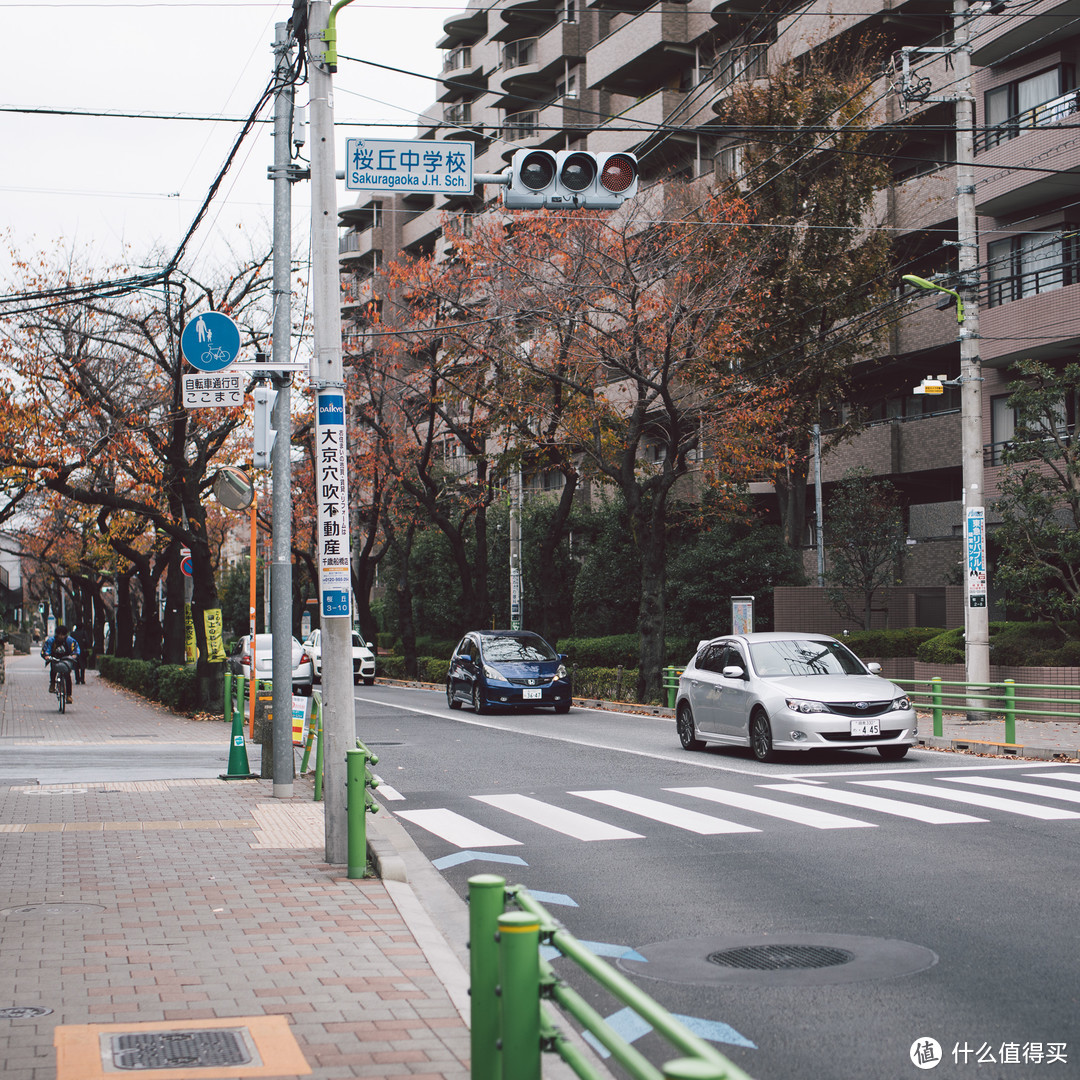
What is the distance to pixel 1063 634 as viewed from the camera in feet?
83.1

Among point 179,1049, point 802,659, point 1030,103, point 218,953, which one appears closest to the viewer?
point 179,1049

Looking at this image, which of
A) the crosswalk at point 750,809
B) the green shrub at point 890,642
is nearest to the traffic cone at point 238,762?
the crosswalk at point 750,809

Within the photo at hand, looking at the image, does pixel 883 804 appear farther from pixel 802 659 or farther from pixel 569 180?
pixel 569 180

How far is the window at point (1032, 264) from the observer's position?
2952 centimetres

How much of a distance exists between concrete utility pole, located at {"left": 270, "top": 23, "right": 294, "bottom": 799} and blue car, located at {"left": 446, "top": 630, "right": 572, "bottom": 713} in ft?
43.0

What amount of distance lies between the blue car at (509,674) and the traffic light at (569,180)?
1621cm

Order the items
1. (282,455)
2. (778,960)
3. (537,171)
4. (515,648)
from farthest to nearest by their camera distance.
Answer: (515,648) → (282,455) → (537,171) → (778,960)

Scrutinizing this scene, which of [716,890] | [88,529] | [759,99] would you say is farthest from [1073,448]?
Result: [88,529]

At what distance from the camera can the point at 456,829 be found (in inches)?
463

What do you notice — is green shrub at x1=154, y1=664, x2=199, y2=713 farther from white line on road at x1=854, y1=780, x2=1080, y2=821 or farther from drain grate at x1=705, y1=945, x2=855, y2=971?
drain grate at x1=705, y1=945, x2=855, y2=971

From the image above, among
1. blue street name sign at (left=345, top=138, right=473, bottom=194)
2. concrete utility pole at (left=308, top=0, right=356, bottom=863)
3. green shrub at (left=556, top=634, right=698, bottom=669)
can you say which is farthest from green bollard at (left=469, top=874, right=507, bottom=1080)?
green shrub at (left=556, top=634, right=698, bottom=669)

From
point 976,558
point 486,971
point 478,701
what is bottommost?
point 478,701

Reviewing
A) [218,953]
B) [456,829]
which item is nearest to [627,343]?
[456,829]

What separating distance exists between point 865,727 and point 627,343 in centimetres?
1283
